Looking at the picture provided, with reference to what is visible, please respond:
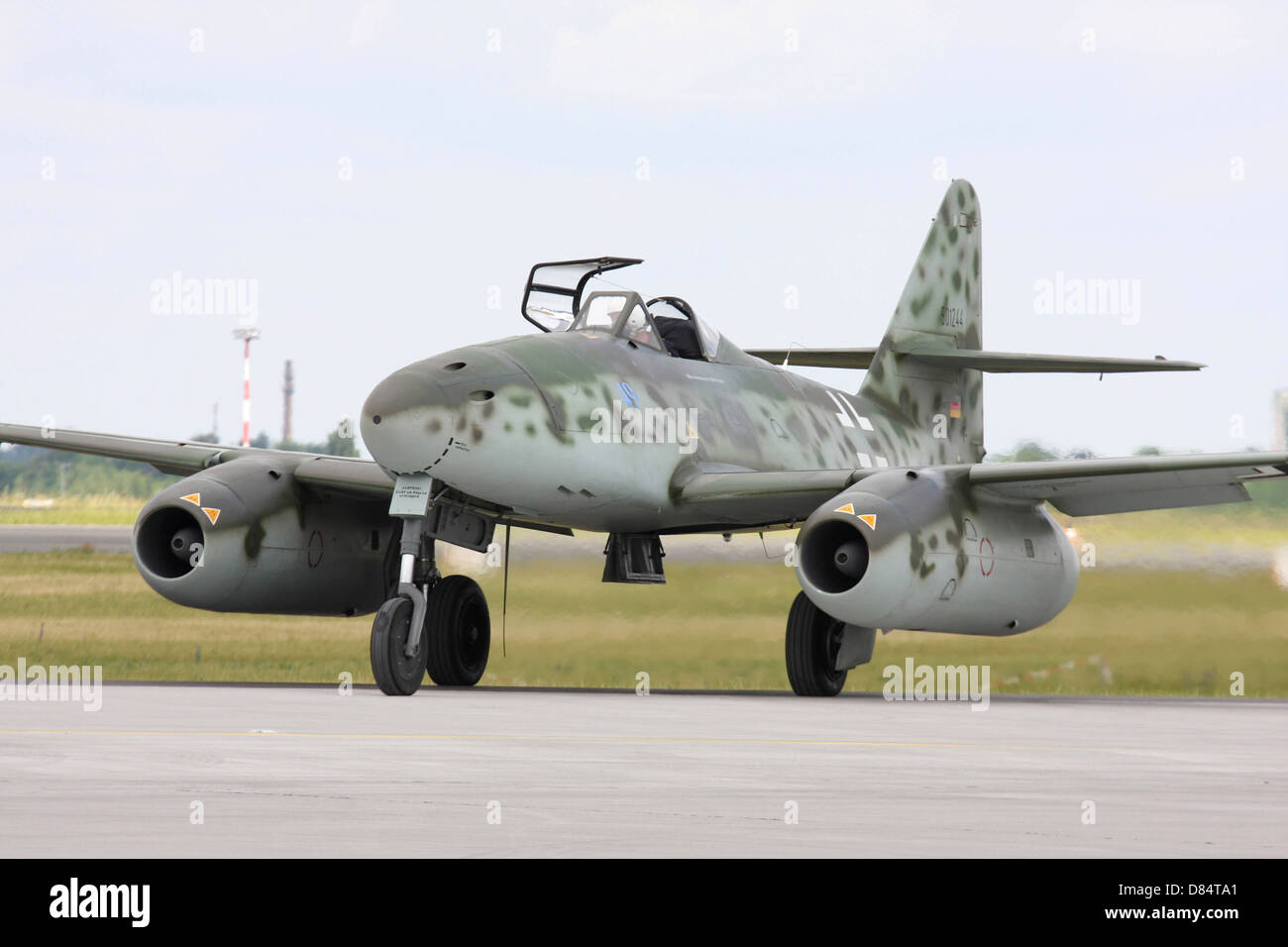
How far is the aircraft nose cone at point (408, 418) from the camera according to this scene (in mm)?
15461

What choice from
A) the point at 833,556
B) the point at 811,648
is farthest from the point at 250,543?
the point at 833,556

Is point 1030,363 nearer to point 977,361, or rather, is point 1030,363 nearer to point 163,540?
point 977,361

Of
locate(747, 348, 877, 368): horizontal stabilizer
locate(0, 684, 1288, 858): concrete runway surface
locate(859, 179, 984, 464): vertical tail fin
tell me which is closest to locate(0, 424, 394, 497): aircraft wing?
locate(0, 684, 1288, 858): concrete runway surface

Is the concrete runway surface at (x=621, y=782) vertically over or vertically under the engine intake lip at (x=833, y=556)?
under

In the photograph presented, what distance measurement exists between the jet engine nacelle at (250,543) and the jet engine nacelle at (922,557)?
5.57m

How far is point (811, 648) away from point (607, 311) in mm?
3838

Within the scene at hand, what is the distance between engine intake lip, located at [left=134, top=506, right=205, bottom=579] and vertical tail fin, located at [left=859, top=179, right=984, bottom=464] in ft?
28.5

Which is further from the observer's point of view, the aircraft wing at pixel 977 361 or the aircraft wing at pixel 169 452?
the aircraft wing at pixel 977 361

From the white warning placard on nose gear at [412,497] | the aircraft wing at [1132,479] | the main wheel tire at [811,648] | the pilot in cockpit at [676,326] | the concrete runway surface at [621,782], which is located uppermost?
the pilot in cockpit at [676,326]

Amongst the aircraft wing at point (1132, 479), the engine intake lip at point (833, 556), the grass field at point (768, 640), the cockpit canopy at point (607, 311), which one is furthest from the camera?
the grass field at point (768, 640)

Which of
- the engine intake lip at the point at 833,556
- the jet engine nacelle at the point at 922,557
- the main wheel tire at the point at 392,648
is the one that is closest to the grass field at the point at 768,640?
the jet engine nacelle at the point at 922,557

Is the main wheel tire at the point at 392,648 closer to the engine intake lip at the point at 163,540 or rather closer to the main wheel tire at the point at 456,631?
the main wheel tire at the point at 456,631

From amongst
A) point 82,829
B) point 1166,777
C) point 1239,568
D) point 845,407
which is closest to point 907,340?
point 845,407

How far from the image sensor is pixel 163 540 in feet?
62.6
